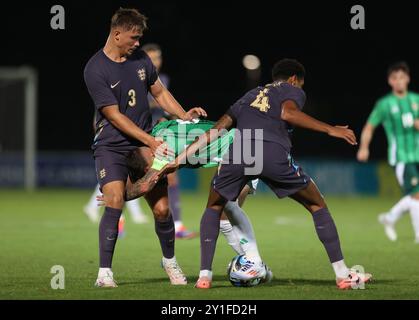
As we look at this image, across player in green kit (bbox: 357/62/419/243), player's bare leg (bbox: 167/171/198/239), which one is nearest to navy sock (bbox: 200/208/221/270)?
player's bare leg (bbox: 167/171/198/239)

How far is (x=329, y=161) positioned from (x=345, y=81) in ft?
30.7

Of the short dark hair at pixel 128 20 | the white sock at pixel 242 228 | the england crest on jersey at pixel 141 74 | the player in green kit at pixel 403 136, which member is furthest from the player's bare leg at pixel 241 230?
the player in green kit at pixel 403 136

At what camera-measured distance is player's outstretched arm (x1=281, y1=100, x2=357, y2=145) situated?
289 inches

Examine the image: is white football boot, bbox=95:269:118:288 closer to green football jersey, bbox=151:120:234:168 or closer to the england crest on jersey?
green football jersey, bbox=151:120:234:168

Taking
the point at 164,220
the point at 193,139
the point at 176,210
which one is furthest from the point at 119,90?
the point at 176,210

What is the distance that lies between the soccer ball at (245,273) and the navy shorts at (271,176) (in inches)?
26.9

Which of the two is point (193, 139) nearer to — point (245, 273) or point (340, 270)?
point (245, 273)

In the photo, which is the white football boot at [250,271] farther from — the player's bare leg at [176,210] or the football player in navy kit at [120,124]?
the player's bare leg at [176,210]

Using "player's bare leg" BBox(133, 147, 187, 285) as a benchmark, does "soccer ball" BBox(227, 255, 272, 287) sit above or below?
below

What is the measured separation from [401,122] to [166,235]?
5331 millimetres

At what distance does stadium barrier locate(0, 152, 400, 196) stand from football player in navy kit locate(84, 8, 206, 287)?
50.4 ft

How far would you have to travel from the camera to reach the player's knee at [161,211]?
826 centimetres

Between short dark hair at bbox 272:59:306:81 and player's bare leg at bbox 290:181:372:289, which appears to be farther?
short dark hair at bbox 272:59:306:81

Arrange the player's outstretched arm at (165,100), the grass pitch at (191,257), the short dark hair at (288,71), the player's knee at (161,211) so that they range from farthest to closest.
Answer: the player's outstretched arm at (165,100)
the player's knee at (161,211)
the short dark hair at (288,71)
the grass pitch at (191,257)
